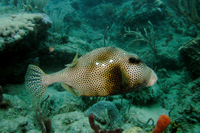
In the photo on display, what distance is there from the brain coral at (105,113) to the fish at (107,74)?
1216 mm

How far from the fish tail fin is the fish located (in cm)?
37

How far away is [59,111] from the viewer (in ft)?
10.6

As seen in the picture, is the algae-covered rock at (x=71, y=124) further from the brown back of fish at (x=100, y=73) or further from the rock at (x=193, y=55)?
the rock at (x=193, y=55)

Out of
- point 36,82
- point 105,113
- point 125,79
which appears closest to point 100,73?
point 125,79

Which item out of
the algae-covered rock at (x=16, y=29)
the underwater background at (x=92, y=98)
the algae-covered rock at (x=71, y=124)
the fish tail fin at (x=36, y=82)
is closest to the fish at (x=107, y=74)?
the fish tail fin at (x=36, y=82)

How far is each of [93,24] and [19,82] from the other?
9.29m

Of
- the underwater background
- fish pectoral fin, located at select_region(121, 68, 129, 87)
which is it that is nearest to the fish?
fish pectoral fin, located at select_region(121, 68, 129, 87)

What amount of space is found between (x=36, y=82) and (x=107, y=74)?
1357 millimetres

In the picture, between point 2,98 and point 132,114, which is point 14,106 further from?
point 132,114

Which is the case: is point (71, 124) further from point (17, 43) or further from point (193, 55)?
point (193, 55)

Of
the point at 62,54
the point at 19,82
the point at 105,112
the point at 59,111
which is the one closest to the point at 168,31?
the point at 62,54

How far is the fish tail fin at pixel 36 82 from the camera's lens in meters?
2.06

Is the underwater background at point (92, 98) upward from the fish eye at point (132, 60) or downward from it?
downward

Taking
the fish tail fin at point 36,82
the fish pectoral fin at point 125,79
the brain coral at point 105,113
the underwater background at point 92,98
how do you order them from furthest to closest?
the brain coral at point 105,113
the underwater background at point 92,98
the fish tail fin at point 36,82
the fish pectoral fin at point 125,79
